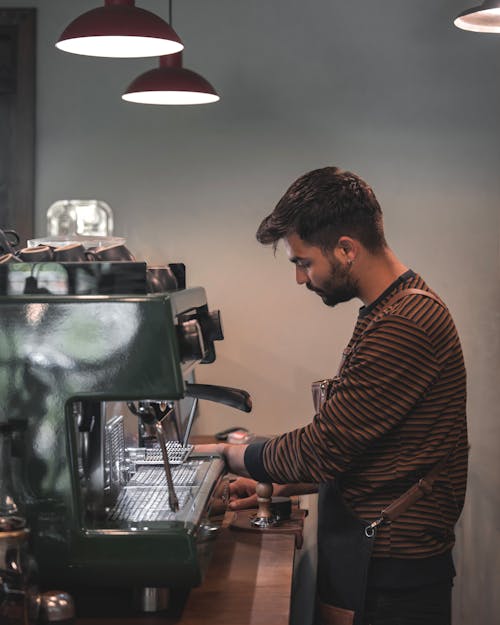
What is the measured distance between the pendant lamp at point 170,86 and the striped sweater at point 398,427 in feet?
4.54

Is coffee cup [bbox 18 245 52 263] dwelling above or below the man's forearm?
above

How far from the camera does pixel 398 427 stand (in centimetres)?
208

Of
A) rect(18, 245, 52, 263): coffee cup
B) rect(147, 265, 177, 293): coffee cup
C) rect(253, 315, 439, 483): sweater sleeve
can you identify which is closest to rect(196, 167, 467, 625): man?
rect(253, 315, 439, 483): sweater sleeve

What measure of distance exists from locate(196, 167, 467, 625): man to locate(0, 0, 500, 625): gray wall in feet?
6.55

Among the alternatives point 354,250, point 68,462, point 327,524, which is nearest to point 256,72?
point 354,250

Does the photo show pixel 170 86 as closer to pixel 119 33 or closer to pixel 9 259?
pixel 119 33

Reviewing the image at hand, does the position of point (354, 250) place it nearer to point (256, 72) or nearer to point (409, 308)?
point (409, 308)

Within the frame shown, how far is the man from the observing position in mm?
2043

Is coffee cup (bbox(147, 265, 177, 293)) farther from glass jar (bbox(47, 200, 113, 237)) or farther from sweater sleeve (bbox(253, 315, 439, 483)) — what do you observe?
glass jar (bbox(47, 200, 113, 237))

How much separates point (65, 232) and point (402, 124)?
4.93 feet

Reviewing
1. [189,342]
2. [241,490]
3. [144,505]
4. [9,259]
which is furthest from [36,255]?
[241,490]

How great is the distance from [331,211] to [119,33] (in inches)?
30.3

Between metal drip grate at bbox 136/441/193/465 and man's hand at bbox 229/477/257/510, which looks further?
man's hand at bbox 229/477/257/510

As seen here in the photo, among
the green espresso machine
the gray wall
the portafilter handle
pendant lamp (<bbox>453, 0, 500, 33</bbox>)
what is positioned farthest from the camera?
the gray wall
